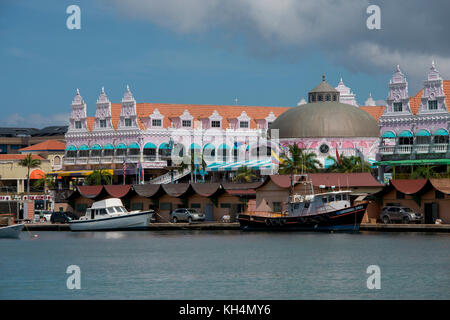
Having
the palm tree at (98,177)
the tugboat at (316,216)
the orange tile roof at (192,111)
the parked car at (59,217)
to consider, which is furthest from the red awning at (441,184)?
the orange tile roof at (192,111)

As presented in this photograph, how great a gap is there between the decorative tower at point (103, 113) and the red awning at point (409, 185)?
2374 inches

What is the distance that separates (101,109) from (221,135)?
19.0 metres

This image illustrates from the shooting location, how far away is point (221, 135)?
135500 millimetres

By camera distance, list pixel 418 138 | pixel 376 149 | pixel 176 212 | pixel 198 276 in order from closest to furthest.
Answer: pixel 198 276 → pixel 176 212 → pixel 418 138 → pixel 376 149

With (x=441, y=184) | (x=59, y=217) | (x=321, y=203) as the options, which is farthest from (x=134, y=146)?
(x=441, y=184)

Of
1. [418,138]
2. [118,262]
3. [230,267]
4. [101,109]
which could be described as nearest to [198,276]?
[230,267]

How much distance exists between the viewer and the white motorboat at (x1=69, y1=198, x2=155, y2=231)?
9331 cm

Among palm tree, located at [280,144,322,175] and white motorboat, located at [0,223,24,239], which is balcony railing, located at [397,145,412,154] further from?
white motorboat, located at [0,223,24,239]

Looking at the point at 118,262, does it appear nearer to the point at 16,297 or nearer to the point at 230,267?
the point at 230,267

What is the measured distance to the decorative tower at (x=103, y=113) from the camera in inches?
5295

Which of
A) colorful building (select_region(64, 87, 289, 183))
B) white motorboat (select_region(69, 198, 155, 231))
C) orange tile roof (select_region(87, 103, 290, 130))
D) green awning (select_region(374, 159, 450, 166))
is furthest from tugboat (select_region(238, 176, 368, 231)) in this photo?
orange tile roof (select_region(87, 103, 290, 130))

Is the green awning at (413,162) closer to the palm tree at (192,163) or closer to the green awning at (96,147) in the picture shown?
the palm tree at (192,163)

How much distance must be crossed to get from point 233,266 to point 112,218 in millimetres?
37870
